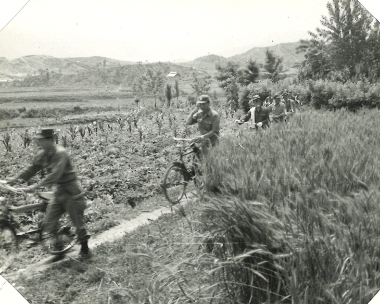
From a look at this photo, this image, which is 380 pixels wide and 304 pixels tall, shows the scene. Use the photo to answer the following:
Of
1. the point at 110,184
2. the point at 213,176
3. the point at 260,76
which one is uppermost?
the point at 260,76

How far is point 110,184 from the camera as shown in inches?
198

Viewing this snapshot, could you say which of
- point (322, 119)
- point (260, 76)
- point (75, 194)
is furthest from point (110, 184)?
point (322, 119)

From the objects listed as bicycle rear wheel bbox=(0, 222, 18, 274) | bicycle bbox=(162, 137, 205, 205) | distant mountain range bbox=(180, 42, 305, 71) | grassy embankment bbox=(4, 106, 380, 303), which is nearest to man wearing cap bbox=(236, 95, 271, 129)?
bicycle bbox=(162, 137, 205, 205)

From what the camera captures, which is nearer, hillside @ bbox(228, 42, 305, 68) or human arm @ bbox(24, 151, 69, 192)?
human arm @ bbox(24, 151, 69, 192)

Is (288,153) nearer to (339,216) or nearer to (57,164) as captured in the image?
(339,216)

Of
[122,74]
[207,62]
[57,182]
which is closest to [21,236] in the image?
[57,182]

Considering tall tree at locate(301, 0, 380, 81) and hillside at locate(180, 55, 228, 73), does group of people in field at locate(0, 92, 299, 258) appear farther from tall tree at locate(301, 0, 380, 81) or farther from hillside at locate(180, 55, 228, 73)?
tall tree at locate(301, 0, 380, 81)

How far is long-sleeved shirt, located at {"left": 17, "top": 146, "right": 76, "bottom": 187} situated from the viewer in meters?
3.33

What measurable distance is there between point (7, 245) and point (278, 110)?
4.29 meters

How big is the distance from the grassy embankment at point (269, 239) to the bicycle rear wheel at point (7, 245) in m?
0.38

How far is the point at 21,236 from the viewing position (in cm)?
349

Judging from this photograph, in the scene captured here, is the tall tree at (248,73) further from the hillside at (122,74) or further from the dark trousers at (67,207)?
the dark trousers at (67,207)

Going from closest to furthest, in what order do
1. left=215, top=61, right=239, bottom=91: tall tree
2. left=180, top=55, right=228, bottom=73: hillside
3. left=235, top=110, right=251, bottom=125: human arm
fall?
1. left=180, top=55, right=228, bottom=73: hillside
2. left=215, top=61, right=239, bottom=91: tall tree
3. left=235, top=110, right=251, bottom=125: human arm

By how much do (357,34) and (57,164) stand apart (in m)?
3.16
